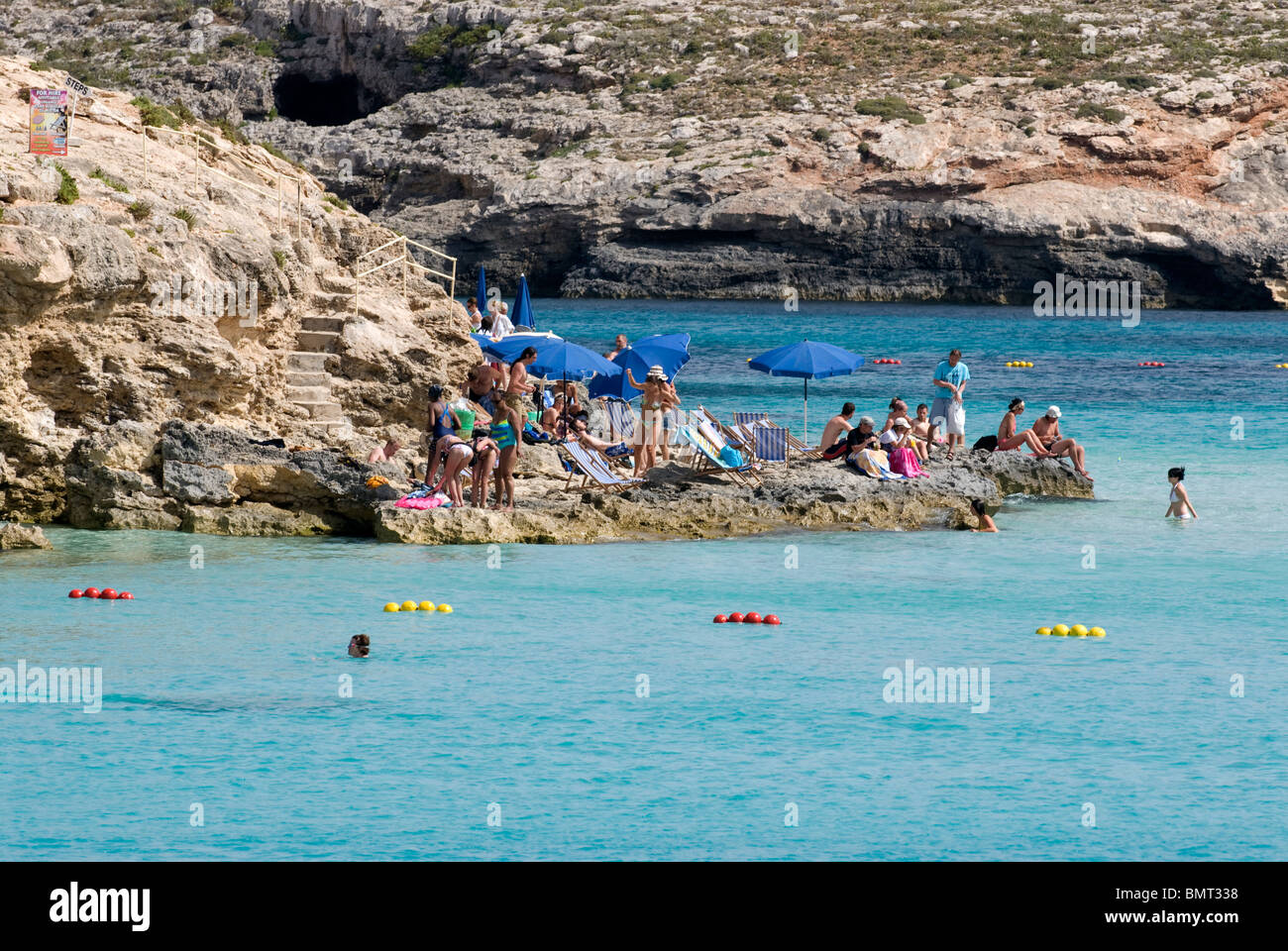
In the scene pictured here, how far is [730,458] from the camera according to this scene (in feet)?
61.5

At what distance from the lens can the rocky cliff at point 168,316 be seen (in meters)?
16.1

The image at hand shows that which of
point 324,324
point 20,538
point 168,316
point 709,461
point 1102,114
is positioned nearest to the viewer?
point 20,538

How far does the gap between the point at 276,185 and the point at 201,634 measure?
1065cm

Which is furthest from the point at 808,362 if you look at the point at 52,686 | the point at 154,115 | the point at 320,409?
the point at 52,686

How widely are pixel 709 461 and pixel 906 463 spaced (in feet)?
8.49

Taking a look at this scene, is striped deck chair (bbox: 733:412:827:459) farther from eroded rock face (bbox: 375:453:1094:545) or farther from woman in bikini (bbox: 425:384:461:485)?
woman in bikini (bbox: 425:384:461:485)

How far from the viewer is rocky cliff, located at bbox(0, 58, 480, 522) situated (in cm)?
1609

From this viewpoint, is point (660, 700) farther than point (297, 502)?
No

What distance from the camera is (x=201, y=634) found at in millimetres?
12578

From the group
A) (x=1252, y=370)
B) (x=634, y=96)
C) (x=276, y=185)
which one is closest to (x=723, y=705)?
(x=276, y=185)

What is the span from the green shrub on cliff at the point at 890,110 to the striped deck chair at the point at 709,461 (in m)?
68.5

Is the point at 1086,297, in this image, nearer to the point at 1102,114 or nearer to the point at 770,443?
the point at 1102,114

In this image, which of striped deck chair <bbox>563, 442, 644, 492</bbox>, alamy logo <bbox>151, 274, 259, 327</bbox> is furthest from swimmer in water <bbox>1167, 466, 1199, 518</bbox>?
alamy logo <bbox>151, 274, 259, 327</bbox>
